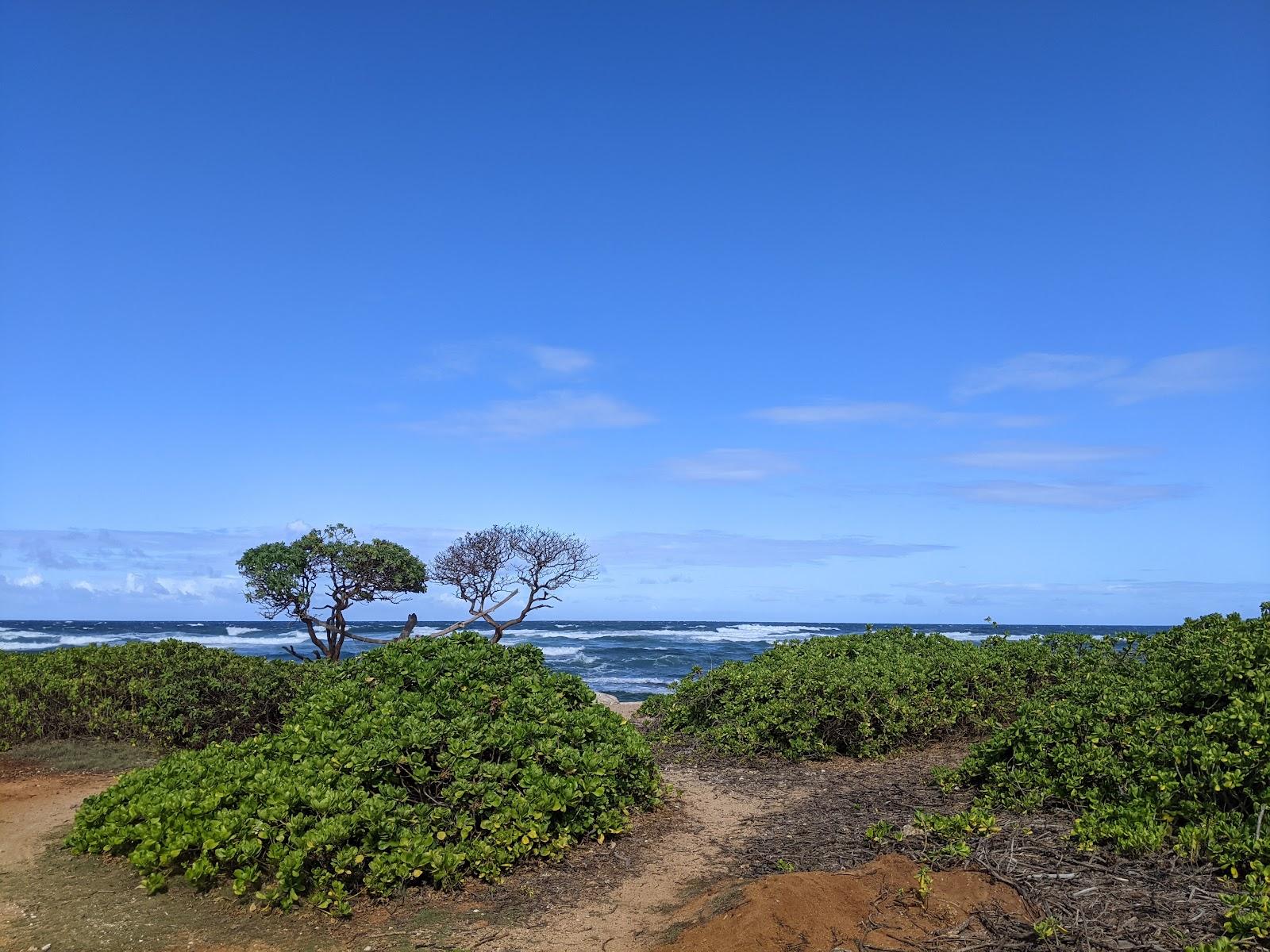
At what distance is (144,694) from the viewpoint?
10.1 metres

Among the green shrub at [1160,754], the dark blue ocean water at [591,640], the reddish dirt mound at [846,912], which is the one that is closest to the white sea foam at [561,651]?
the dark blue ocean water at [591,640]

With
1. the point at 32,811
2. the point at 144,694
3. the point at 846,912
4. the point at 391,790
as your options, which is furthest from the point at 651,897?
the point at 144,694

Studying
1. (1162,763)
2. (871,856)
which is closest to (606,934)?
(871,856)

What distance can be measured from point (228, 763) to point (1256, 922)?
608 cm

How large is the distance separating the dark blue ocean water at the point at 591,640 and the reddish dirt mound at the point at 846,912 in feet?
60.6

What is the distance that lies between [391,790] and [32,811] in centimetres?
464

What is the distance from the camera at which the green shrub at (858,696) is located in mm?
9484

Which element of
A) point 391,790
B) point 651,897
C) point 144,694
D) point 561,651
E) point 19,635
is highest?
point 144,694

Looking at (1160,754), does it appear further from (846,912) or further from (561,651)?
(561,651)

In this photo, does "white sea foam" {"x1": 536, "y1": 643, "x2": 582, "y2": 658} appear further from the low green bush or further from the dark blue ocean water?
the low green bush

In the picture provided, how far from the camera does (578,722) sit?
6.68 m

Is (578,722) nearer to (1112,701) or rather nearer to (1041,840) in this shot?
(1041,840)

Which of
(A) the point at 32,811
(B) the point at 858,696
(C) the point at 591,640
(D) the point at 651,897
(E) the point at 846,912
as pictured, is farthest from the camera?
(C) the point at 591,640

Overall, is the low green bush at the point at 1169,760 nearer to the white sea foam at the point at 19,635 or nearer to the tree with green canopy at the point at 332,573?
the tree with green canopy at the point at 332,573
